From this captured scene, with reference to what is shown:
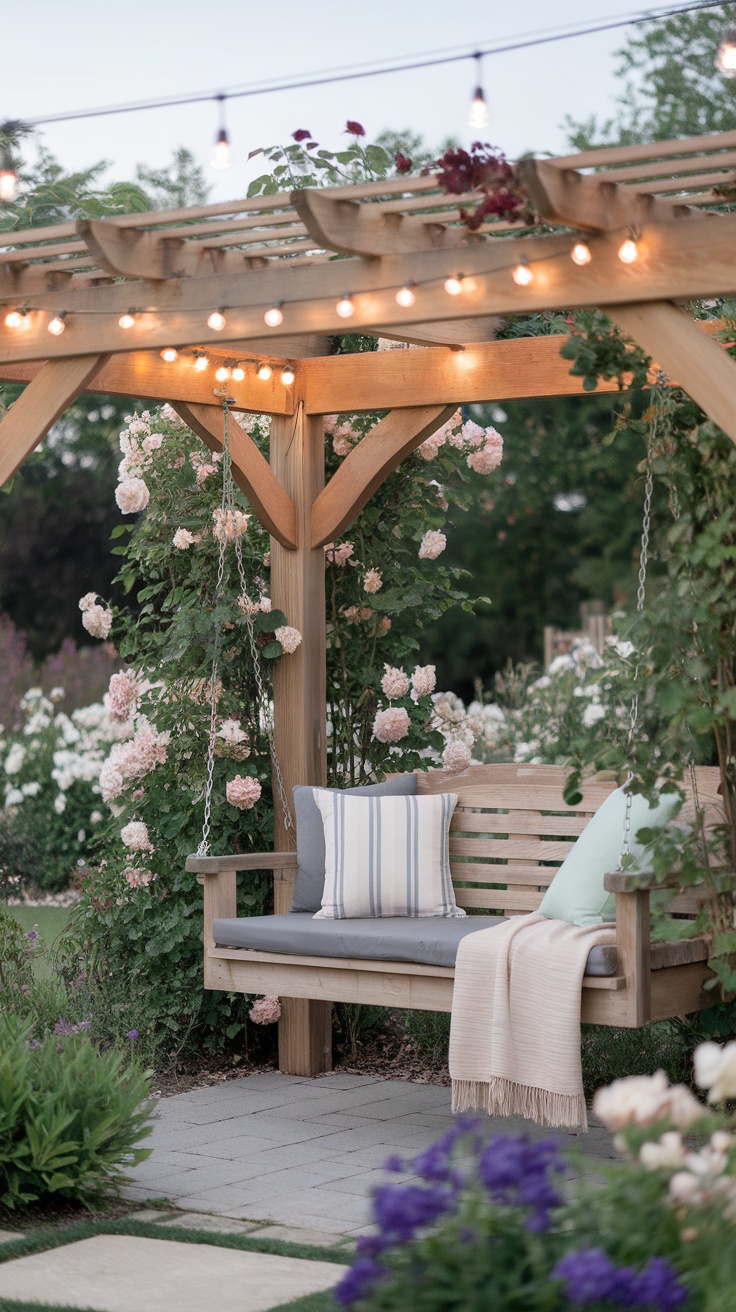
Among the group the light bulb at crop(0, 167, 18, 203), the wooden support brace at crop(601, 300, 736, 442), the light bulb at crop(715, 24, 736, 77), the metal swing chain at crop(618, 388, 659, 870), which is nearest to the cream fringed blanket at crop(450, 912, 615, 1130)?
the metal swing chain at crop(618, 388, 659, 870)

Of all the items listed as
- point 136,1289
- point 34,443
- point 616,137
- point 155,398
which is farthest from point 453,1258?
point 616,137

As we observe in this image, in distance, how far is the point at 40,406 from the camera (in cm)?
433

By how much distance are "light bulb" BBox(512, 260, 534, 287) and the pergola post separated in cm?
201

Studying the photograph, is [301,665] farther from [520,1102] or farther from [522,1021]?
[520,1102]

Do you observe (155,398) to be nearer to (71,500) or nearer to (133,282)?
(133,282)

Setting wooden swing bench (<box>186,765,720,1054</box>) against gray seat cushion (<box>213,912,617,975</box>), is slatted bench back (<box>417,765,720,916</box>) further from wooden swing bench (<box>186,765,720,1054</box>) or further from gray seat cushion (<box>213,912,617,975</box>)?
gray seat cushion (<box>213,912,617,975</box>)

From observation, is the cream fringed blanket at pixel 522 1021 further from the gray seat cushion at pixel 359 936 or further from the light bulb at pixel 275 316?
the light bulb at pixel 275 316

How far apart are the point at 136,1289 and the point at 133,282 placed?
2.49 meters

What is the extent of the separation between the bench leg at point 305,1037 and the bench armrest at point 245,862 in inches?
19.3

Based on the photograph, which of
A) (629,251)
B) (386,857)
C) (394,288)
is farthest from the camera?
(386,857)

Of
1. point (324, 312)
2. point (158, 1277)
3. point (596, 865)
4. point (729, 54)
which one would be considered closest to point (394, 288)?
point (324, 312)

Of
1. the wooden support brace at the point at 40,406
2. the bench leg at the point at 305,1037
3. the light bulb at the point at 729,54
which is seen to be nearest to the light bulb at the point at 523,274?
the light bulb at the point at 729,54

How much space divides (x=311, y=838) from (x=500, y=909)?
0.69 meters

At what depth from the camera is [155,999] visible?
17.9 feet
